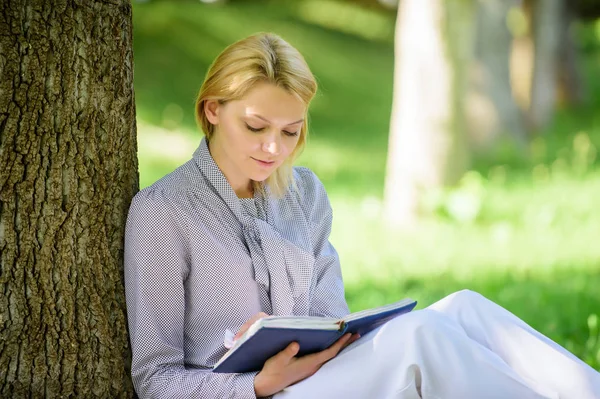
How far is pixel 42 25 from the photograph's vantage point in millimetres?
2783

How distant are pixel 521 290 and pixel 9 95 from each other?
3692 mm

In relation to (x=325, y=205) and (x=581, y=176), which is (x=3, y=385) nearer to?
(x=325, y=205)

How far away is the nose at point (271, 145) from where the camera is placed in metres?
3.07

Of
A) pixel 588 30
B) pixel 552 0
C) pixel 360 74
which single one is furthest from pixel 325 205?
pixel 588 30

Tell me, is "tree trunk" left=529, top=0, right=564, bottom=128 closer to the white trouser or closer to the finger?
the white trouser

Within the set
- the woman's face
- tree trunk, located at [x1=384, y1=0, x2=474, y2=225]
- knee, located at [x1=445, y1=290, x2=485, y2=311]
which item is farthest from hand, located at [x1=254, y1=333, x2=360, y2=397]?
tree trunk, located at [x1=384, y1=0, x2=474, y2=225]

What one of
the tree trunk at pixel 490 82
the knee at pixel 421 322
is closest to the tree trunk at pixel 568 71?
the tree trunk at pixel 490 82

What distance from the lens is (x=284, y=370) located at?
111 inches

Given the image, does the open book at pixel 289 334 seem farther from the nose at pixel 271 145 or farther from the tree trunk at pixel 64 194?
→ the nose at pixel 271 145

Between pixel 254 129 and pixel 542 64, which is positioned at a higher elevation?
pixel 542 64

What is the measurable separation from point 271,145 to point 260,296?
0.49 m

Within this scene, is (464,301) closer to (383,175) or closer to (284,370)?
(284,370)

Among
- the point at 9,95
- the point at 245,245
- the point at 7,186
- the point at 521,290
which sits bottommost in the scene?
the point at 521,290

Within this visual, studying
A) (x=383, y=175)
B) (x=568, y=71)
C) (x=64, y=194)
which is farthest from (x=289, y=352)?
(x=568, y=71)
